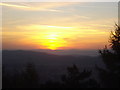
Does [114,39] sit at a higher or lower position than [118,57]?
higher

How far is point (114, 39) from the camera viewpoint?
17.7 m

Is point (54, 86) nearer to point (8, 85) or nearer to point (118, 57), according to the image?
point (8, 85)

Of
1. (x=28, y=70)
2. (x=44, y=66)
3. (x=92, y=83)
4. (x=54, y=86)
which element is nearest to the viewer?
(x=54, y=86)

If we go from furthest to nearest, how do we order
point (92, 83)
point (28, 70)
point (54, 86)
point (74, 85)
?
point (28, 70)
point (92, 83)
point (74, 85)
point (54, 86)

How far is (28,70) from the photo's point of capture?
719 inches

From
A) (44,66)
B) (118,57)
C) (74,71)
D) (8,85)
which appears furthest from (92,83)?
(44,66)

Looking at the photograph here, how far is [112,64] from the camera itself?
650 inches

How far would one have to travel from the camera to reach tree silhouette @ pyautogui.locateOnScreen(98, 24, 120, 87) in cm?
1575

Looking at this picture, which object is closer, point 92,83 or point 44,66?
point 92,83

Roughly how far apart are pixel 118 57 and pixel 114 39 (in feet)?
6.17

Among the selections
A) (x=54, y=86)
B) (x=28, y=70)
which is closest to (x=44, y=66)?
(x=28, y=70)

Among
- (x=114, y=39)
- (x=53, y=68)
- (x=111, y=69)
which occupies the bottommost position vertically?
(x=53, y=68)

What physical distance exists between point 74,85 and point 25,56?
39.2 ft

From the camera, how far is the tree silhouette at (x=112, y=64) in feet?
51.7
